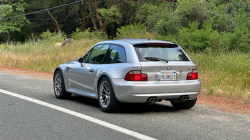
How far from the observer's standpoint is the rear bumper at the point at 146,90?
760cm

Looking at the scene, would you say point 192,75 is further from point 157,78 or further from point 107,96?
point 107,96

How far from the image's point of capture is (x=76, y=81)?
367 inches

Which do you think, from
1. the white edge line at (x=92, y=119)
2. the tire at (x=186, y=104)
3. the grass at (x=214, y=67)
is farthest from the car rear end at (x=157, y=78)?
the grass at (x=214, y=67)

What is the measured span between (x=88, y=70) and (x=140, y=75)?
1607mm

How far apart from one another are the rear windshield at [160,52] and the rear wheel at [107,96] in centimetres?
84

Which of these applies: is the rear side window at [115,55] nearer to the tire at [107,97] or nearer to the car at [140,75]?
the car at [140,75]

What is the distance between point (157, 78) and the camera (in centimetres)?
776

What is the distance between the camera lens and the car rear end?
763 centimetres

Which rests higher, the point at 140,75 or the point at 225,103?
the point at 140,75

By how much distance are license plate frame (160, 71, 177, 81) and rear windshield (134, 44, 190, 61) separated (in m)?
0.35

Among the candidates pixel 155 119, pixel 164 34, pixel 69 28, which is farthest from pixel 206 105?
pixel 69 28

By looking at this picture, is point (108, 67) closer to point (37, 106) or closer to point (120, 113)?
point (120, 113)

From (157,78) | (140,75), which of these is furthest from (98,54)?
(157,78)

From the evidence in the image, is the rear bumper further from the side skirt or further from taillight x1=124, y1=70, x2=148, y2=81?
the side skirt
